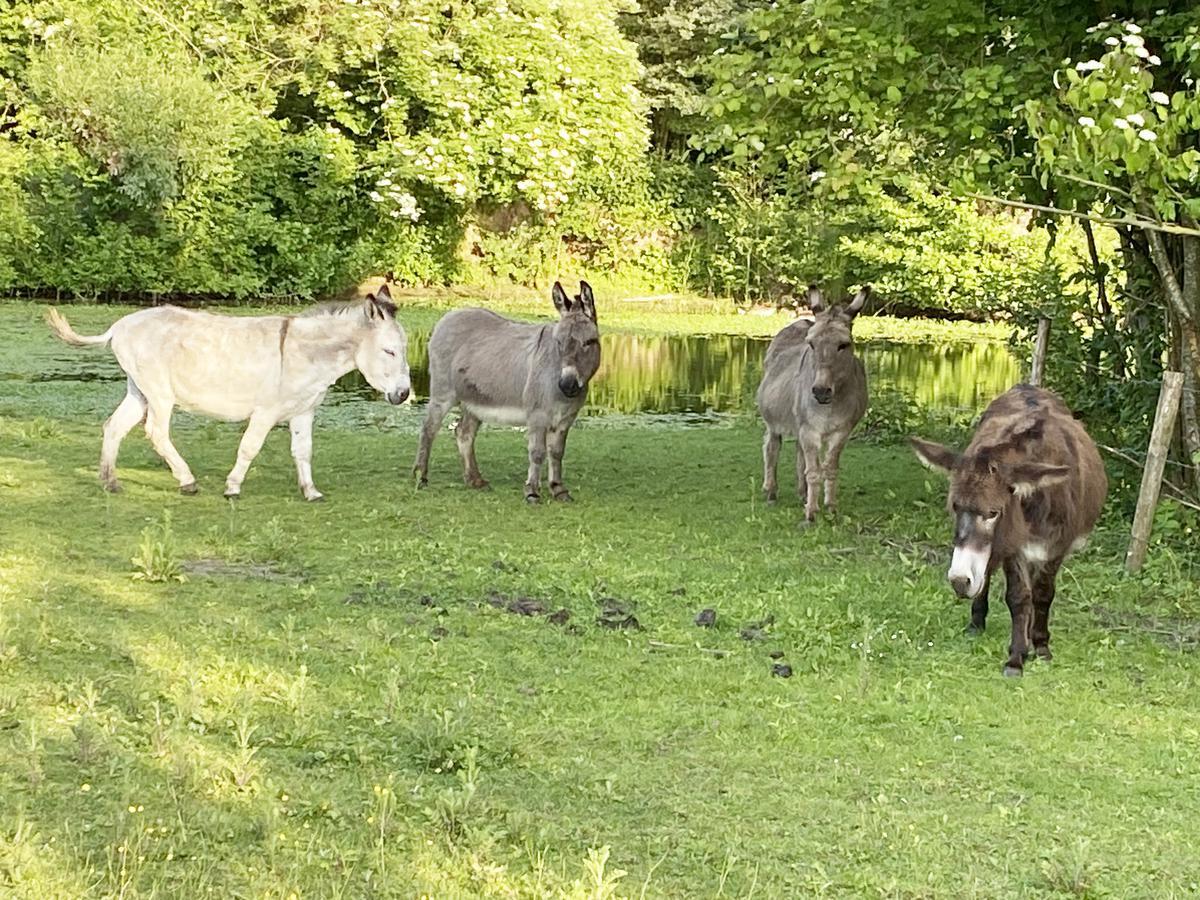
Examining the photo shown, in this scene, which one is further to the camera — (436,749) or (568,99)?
(568,99)

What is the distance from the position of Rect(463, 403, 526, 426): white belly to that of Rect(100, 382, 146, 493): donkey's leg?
2457 millimetres

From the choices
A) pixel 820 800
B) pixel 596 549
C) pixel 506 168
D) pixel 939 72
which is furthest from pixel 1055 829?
pixel 506 168

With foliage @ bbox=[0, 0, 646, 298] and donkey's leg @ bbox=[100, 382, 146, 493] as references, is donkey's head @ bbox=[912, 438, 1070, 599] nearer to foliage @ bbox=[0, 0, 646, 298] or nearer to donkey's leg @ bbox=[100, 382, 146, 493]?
donkey's leg @ bbox=[100, 382, 146, 493]

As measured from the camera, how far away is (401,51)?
27328 mm

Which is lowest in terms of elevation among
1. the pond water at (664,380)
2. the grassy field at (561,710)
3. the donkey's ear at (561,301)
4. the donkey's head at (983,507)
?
the pond water at (664,380)

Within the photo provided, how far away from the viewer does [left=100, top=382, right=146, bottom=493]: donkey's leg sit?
9.39m

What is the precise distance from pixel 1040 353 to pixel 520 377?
3.82 metres

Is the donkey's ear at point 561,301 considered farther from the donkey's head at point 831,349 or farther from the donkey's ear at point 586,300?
the donkey's head at point 831,349

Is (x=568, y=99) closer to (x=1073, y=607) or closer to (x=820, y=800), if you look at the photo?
(x=1073, y=607)

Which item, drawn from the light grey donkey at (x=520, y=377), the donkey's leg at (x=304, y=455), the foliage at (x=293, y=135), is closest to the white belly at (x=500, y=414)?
the light grey donkey at (x=520, y=377)

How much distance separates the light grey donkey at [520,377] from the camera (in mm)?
10117

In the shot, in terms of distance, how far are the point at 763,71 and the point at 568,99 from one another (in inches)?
808

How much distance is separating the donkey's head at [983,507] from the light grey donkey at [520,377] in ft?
14.7

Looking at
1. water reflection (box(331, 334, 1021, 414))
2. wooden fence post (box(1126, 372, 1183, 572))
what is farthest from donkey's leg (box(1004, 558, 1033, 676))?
water reflection (box(331, 334, 1021, 414))
